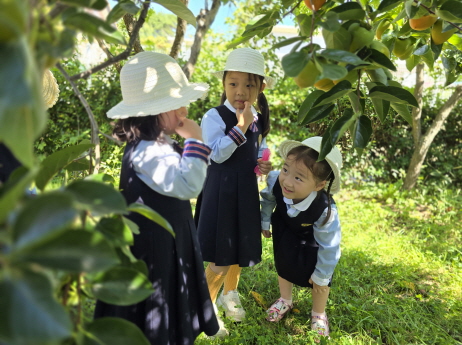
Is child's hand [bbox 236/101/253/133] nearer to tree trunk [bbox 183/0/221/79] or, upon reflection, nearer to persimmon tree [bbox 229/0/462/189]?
tree trunk [bbox 183/0/221/79]

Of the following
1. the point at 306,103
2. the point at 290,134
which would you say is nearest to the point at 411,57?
the point at 306,103

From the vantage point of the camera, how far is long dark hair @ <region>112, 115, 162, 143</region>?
1.31 m

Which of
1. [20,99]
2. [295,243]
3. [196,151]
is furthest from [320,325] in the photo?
[20,99]

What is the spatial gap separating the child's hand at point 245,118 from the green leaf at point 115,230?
118 cm

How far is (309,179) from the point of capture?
5.98 ft

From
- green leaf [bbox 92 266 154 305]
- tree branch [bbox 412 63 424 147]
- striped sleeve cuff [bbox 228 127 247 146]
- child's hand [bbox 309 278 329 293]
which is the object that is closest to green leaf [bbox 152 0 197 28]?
green leaf [bbox 92 266 154 305]

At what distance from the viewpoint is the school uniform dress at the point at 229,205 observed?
6.34ft

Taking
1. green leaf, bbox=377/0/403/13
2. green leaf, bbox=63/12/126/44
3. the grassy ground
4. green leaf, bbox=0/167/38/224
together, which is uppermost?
green leaf, bbox=377/0/403/13

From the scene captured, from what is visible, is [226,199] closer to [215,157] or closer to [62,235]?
[215,157]

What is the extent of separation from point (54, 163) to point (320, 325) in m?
1.66

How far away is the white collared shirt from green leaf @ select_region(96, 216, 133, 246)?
1.11m

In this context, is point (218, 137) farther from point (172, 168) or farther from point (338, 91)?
point (338, 91)

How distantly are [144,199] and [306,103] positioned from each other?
613 millimetres

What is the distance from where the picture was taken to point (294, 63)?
0.76 m
